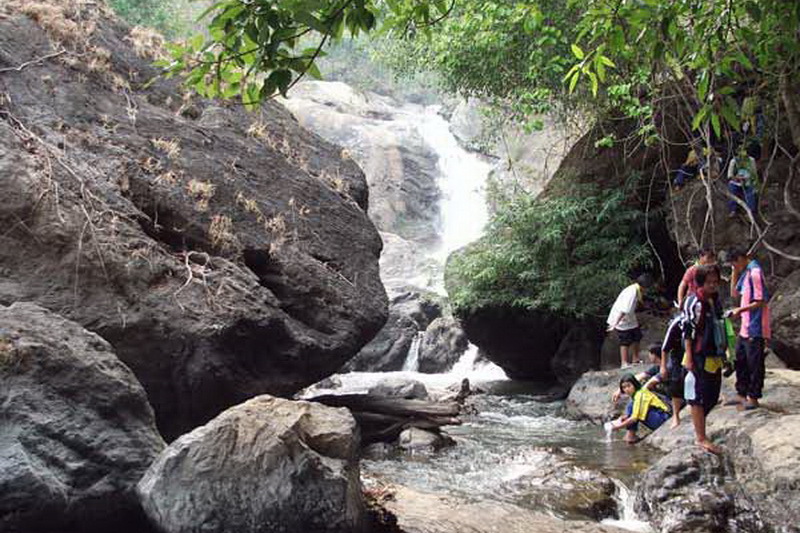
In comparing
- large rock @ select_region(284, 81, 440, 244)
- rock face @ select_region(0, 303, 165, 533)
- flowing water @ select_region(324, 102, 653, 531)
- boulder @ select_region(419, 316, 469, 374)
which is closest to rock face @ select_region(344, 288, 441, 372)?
boulder @ select_region(419, 316, 469, 374)

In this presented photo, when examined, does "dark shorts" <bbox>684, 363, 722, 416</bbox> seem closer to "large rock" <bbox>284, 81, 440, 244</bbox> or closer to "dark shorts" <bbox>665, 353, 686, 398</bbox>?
"dark shorts" <bbox>665, 353, 686, 398</bbox>

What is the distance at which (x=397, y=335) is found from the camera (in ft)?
72.4

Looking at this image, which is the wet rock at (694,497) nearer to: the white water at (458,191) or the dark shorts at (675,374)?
the dark shorts at (675,374)

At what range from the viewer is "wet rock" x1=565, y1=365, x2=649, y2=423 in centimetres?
1032

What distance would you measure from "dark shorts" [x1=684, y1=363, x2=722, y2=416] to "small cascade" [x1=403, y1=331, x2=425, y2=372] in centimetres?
1506

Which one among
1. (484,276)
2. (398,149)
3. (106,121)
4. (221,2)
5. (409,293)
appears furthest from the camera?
(398,149)

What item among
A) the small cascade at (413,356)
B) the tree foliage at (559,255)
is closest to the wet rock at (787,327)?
the tree foliage at (559,255)

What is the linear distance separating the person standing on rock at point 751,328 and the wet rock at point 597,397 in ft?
10.5

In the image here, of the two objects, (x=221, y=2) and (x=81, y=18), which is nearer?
(x=221, y=2)

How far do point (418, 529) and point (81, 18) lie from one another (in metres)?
8.30

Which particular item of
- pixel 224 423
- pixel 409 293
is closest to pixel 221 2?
pixel 224 423

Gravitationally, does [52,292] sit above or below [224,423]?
above

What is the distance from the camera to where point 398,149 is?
33781 mm

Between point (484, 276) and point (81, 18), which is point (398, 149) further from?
point (81, 18)
